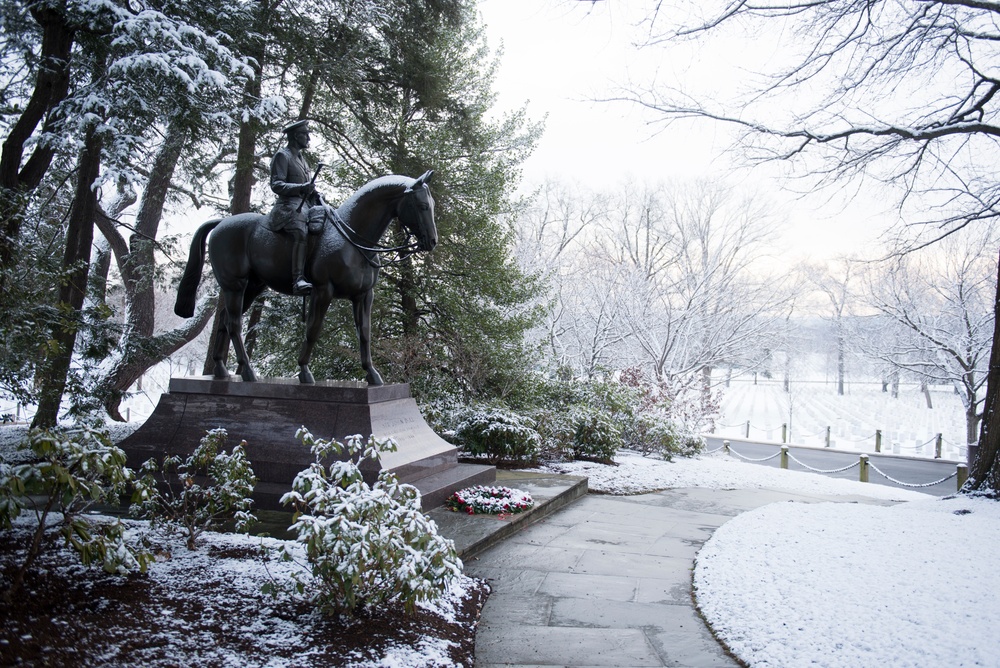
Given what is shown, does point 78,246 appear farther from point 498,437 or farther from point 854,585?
point 854,585

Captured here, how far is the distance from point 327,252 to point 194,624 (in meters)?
3.58

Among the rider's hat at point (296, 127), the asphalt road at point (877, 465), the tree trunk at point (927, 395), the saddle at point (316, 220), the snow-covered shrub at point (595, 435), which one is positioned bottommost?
the asphalt road at point (877, 465)

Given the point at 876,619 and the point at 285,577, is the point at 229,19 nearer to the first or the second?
the point at 285,577

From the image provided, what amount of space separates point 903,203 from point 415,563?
9.88 m

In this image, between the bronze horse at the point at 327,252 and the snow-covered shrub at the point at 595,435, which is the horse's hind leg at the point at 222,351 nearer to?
the bronze horse at the point at 327,252

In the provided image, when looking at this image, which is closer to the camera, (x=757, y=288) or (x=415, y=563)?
(x=415, y=563)

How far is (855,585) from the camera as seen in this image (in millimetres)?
4051

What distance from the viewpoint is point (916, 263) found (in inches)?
745

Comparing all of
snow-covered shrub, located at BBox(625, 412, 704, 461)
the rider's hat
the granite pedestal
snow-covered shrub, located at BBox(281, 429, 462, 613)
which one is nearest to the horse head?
the rider's hat

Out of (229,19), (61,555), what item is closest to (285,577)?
(61,555)

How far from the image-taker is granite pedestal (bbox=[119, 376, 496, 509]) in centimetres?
556

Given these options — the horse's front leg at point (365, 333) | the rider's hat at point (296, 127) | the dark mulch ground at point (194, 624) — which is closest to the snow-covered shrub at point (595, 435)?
the horse's front leg at point (365, 333)

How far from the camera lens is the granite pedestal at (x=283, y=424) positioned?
5.56m

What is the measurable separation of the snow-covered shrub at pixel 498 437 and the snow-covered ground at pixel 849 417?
11837 millimetres
